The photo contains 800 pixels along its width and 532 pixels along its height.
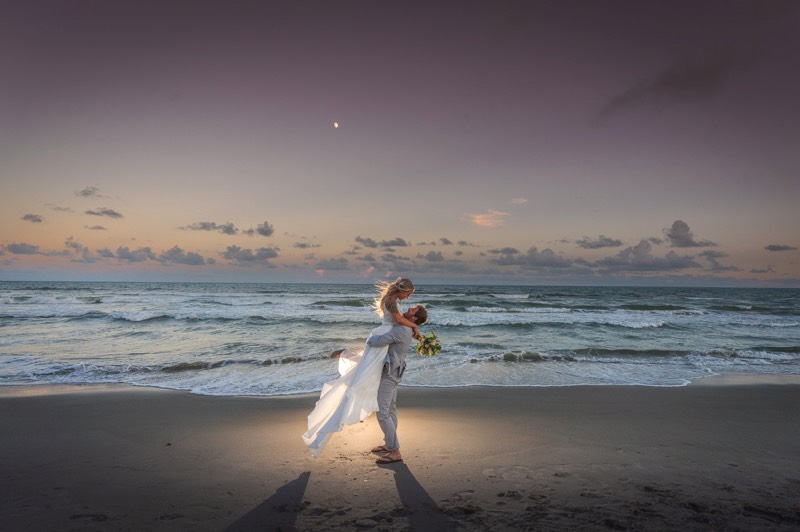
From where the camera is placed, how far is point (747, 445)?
20.7ft

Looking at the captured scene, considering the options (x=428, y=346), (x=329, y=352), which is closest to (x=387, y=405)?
(x=428, y=346)

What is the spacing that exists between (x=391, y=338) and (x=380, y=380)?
0.55 metres

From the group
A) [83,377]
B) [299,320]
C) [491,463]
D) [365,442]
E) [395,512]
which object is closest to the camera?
[395,512]

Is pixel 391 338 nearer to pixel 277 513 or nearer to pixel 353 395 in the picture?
pixel 353 395

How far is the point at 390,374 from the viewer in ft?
A: 18.2

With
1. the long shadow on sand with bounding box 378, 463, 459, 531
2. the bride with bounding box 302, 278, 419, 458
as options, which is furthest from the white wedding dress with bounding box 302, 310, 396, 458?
the long shadow on sand with bounding box 378, 463, 459, 531

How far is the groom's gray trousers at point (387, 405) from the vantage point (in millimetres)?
5512

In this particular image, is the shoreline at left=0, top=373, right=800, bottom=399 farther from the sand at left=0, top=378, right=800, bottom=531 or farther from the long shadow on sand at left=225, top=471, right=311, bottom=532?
the long shadow on sand at left=225, top=471, right=311, bottom=532

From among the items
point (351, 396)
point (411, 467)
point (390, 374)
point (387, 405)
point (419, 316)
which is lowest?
point (411, 467)

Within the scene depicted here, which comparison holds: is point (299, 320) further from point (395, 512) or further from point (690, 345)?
point (395, 512)

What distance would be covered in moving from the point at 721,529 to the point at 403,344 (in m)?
3.40

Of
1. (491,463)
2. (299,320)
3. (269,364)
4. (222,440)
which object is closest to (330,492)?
(491,463)

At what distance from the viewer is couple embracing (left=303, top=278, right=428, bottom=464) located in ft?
17.8

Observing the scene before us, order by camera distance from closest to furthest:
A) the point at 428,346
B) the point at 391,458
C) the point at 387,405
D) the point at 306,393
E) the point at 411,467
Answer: the point at 411,467 < the point at 391,458 < the point at 387,405 < the point at 428,346 < the point at 306,393
